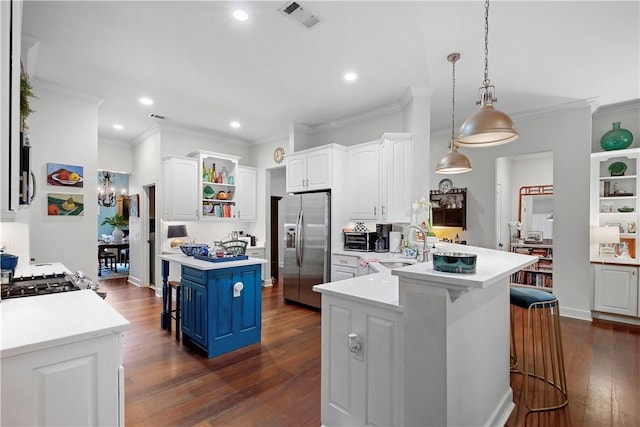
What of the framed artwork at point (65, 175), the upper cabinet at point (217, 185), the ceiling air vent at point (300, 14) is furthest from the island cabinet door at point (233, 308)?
the upper cabinet at point (217, 185)

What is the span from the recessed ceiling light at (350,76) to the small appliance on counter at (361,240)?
2039 millimetres

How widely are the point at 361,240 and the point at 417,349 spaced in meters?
2.94

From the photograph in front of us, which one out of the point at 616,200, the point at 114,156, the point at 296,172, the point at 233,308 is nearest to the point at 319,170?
the point at 296,172

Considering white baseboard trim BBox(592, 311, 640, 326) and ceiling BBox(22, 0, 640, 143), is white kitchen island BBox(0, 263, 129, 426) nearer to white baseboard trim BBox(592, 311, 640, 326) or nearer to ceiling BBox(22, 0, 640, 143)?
ceiling BBox(22, 0, 640, 143)

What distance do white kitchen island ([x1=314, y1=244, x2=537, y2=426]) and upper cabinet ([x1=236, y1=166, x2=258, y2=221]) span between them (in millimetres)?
4646

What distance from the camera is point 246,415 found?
213 cm

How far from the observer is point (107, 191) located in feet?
30.0

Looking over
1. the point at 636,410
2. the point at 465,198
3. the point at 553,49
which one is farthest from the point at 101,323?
the point at 465,198

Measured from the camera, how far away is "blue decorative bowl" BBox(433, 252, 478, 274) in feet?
4.49

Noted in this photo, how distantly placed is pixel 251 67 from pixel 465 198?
417cm

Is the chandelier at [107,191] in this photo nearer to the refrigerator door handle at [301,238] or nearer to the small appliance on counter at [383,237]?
the refrigerator door handle at [301,238]

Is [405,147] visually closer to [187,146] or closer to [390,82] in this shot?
[390,82]

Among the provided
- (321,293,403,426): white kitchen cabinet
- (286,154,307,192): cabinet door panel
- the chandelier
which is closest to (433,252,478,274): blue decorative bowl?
(321,293,403,426): white kitchen cabinet

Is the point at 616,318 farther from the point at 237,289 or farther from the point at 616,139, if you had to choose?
the point at 237,289
